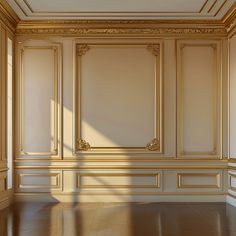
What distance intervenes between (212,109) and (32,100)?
2746 millimetres

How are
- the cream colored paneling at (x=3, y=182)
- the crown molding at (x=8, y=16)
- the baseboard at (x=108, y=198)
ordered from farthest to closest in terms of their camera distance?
the baseboard at (x=108, y=198)
the cream colored paneling at (x=3, y=182)
the crown molding at (x=8, y=16)

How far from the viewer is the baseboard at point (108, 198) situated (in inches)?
293

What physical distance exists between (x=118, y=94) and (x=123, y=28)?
101 centimetres

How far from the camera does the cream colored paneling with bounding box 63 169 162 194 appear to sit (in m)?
7.49

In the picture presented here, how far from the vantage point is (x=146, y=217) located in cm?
598

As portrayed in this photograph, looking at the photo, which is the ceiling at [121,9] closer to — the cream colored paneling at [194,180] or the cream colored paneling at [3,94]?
the cream colored paneling at [3,94]

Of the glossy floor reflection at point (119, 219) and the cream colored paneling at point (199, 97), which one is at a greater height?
the cream colored paneling at point (199, 97)

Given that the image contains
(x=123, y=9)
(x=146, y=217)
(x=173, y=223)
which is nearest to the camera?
(x=173, y=223)

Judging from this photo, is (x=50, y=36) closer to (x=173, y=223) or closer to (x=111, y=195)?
(x=111, y=195)

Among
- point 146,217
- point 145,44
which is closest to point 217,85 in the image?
point 145,44

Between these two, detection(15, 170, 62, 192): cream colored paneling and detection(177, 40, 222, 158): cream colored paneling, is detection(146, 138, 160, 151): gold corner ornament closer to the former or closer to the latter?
detection(177, 40, 222, 158): cream colored paneling

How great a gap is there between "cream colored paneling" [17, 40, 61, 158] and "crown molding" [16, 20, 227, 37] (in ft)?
1.15

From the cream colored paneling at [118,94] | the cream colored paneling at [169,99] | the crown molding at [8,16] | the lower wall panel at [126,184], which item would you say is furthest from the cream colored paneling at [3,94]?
the cream colored paneling at [169,99]

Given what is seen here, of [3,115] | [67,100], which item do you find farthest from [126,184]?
[3,115]
